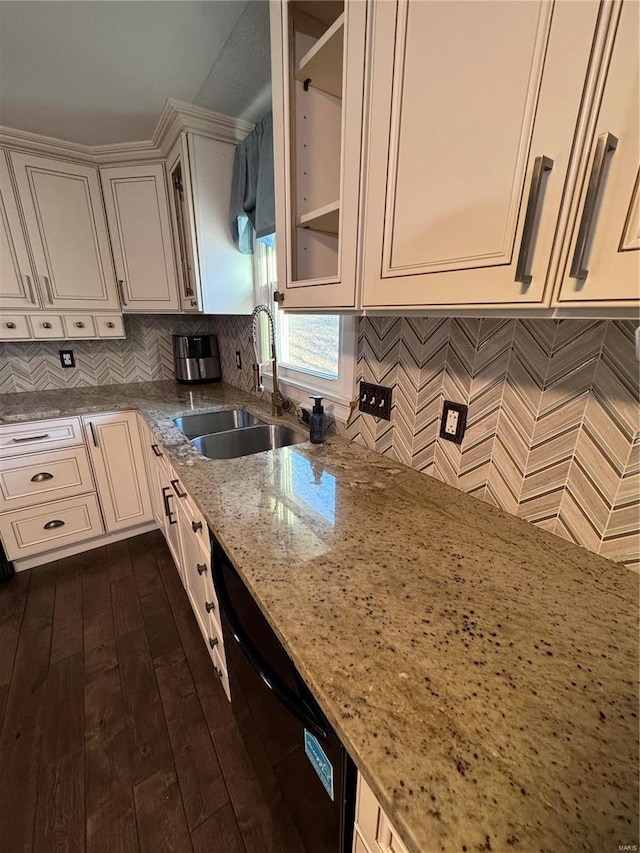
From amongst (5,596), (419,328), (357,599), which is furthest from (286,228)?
(5,596)

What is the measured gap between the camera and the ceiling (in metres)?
1.04

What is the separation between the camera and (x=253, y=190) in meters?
1.61

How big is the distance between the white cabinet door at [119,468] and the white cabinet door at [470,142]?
187 cm

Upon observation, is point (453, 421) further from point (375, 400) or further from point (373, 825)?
point (373, 825)

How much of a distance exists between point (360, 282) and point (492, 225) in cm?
32

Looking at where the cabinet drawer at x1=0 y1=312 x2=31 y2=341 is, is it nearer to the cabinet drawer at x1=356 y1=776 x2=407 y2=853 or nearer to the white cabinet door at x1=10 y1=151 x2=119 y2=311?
the white cabinet door at x1=10 y1=151 x2=119 y2=311

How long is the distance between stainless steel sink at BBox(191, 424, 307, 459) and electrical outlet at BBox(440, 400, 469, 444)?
2.35 feet

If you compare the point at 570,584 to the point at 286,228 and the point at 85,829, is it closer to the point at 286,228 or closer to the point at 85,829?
the point at 286,228

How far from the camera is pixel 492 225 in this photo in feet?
1.77

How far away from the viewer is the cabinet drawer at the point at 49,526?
6.08 feet

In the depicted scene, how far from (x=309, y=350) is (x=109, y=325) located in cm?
142

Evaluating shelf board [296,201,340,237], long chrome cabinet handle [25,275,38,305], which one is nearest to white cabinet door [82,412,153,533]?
long chrome cabinet handle [25,275,38,305]

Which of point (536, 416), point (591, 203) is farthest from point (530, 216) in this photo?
point (536, 416)

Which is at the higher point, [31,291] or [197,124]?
[197,124]
